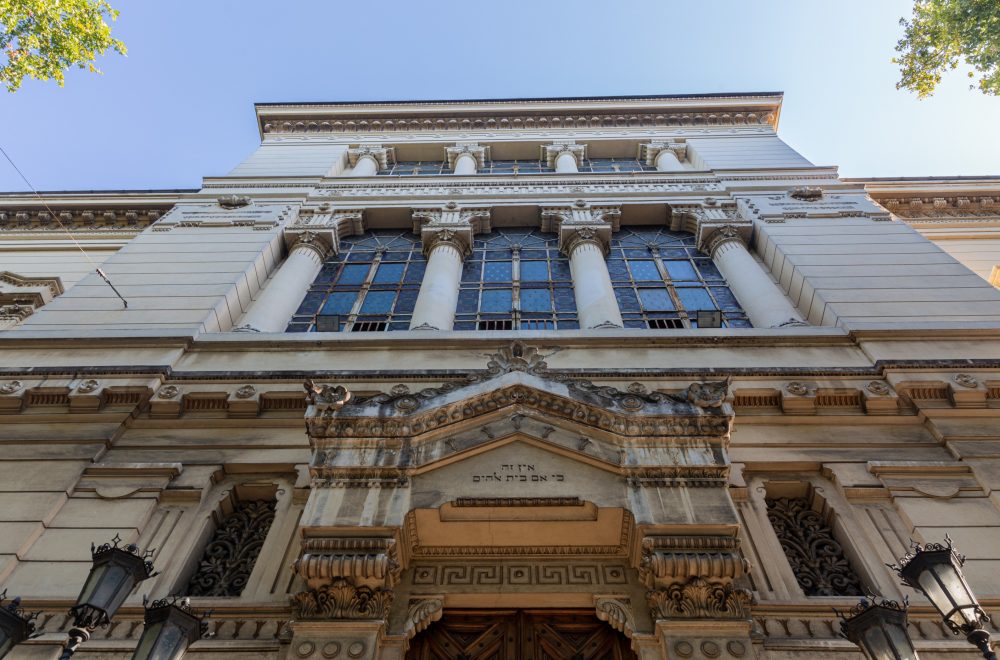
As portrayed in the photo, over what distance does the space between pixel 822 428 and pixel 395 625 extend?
6.71m

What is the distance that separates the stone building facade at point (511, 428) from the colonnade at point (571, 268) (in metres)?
0.09

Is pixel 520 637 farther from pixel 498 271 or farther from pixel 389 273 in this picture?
pixel 389 273

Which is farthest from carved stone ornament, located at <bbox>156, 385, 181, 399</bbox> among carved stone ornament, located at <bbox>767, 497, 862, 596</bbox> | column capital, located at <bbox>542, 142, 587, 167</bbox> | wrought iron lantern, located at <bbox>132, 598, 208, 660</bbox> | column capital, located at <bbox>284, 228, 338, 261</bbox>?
column capital, located at <bbox>542, 142, 587, 167</bbox>

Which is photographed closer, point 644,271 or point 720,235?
point 644,271

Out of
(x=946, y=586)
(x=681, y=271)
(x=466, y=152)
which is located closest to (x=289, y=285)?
(x=681, y=271)

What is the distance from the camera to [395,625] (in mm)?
7016

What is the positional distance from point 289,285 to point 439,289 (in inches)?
136

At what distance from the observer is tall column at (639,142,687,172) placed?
21827mm

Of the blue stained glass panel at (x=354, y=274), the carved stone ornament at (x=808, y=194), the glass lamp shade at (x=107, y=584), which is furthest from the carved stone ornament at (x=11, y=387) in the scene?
the carved stone ornament at (x=808, y=194)

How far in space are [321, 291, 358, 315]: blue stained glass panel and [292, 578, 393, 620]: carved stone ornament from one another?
860 centimetres

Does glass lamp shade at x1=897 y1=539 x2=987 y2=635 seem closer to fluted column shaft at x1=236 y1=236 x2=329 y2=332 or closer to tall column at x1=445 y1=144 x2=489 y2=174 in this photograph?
fluted column shaft at x1=236 y1=236 x2=329 y2=332

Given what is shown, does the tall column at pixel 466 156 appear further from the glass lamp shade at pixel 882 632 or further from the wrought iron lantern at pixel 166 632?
the glass lamp shade at pixel 882 632

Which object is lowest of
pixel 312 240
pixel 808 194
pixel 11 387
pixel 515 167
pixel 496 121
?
pixel 11 387

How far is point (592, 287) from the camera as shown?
47.2 ft
